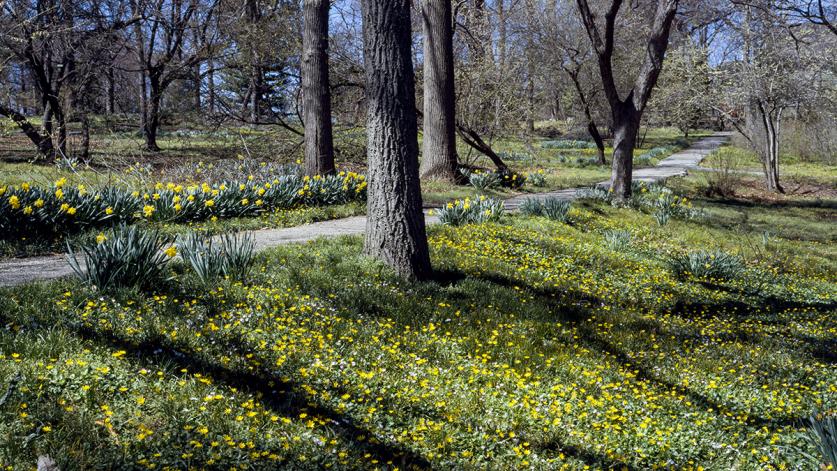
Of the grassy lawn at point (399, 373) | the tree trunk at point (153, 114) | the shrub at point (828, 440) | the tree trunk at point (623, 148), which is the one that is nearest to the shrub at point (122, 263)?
the grassy lawn at point (399, 373)

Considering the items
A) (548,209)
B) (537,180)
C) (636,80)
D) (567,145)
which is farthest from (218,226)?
(567,145)

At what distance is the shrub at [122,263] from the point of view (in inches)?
178

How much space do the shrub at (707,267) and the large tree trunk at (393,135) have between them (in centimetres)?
412

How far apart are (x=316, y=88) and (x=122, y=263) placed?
6770mm

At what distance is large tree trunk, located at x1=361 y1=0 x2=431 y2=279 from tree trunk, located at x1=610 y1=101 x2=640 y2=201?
7.72 metres

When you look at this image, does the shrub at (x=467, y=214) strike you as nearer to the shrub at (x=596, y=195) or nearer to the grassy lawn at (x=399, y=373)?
the grassy lawn at (x=399, y=373)

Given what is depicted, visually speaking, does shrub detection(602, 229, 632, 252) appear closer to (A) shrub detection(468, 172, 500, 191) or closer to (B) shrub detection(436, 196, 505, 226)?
(B) shrub detection(436, 196, 505, 226)

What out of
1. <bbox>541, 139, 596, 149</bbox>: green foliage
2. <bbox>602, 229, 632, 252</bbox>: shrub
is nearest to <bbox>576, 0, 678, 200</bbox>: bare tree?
<bbox>602, 229, 632, 252</bbox>: shrub

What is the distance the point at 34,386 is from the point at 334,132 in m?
11.6

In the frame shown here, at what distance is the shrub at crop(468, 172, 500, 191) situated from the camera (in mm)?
12922

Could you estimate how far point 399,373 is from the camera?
4145 millimetres

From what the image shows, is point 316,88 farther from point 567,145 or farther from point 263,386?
point 567,145

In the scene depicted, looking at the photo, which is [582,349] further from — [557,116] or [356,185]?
[557,116]

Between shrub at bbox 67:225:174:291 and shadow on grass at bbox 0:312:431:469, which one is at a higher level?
shrub at bbox 67:225:174:291
